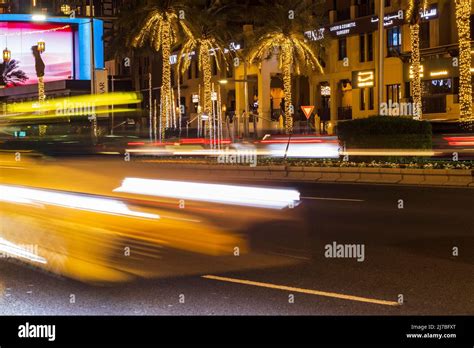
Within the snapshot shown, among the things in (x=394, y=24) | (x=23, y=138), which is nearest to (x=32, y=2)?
(x=23, y=138)

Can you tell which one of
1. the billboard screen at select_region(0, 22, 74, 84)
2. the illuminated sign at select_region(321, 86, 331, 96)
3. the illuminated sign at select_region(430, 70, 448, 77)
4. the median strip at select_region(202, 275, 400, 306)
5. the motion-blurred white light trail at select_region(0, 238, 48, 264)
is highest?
the billboard screen at select_region(0, 22, 74, 84)

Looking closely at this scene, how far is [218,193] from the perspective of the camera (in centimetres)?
1673

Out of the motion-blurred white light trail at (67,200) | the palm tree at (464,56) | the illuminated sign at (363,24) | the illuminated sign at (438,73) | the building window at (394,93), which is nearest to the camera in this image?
the motion-blurred white light trail at (67,200)

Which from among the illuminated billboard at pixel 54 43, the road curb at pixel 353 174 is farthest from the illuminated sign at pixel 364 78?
the illuminated billboard at pixel 54 43

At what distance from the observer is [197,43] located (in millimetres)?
44156

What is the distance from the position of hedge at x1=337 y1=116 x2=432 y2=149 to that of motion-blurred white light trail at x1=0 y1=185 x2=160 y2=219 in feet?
33.9

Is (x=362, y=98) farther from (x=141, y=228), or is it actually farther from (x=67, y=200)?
(x=141, y=228)

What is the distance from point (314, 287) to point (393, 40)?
40.9m

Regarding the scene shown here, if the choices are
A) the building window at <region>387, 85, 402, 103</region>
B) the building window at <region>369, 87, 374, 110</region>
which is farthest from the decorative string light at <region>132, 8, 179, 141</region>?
the building window at <region>387, 85, 402, 103</region>

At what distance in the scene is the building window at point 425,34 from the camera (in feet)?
144

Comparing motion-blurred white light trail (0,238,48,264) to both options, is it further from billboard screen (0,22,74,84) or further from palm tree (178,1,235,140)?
billboard screen (0,22,74,84)

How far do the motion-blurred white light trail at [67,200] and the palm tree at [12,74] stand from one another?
5657cm

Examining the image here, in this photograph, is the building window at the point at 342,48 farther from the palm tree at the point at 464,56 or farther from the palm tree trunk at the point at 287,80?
the palm tree at the point at 464,56

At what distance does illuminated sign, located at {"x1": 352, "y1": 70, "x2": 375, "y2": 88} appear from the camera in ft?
152
